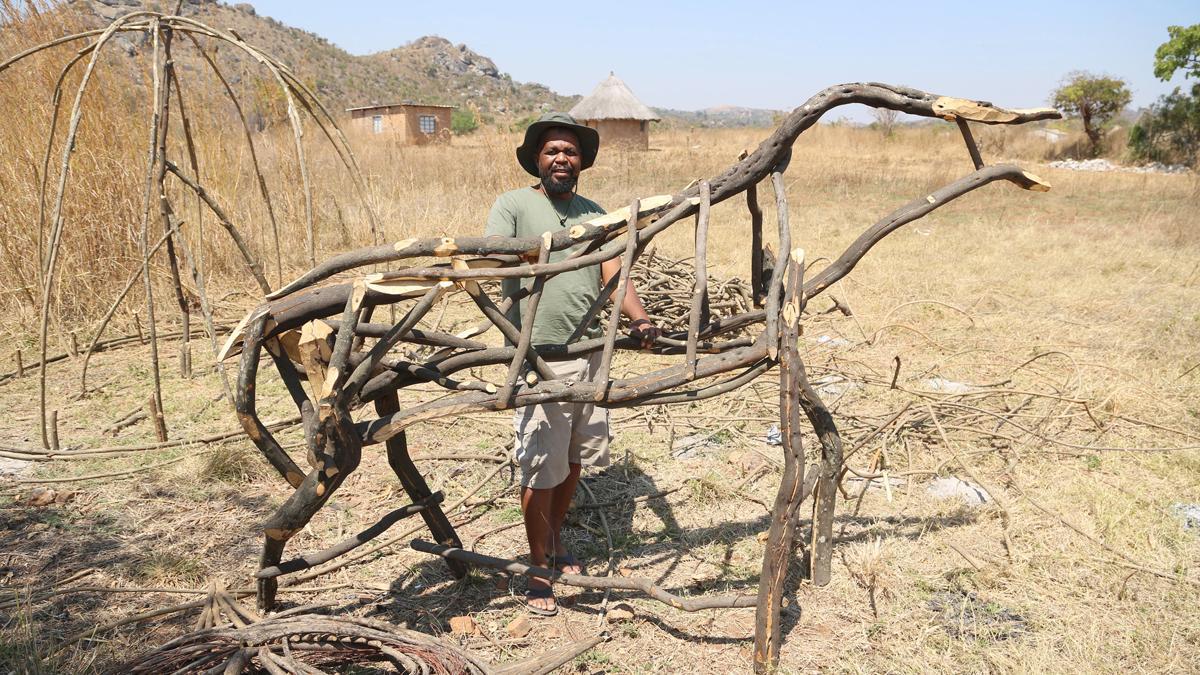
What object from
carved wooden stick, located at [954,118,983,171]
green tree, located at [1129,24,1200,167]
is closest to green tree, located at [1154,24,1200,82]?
green tree, located at [1129,24,1200,167]

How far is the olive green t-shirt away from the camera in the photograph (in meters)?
2.47

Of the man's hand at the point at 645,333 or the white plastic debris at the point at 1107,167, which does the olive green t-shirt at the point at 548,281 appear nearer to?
the man's hand at the point at 645,333

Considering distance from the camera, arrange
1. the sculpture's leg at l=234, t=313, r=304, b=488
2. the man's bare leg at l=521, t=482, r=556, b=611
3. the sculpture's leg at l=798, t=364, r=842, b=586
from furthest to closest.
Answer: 1. the man's bare leg at l=521, t=482, r=556, b=611
2. the sculpture's leg at l=798, t=364, r=842, b=586
3. the sculpture's leg at l=234, t=313, r=304, b=488

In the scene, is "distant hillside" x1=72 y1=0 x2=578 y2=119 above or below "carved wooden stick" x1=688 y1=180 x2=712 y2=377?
above

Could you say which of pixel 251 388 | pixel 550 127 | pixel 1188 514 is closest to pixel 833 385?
pixel 1188 514

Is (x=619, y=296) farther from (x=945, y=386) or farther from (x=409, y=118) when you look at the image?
(x=409, y=118)

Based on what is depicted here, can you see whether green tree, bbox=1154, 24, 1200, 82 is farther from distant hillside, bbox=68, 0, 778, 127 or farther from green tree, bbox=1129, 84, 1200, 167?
distant hillside, bbox=68, 0, 778, 127

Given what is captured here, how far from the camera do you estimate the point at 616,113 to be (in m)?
20.5

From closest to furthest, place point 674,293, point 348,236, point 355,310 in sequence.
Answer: point 355,310
point 674,293
point 348,236

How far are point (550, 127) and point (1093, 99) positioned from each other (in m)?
23.5

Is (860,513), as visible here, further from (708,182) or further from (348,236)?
(348,236)

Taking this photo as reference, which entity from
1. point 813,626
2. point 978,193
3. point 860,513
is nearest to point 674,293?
point 860,513

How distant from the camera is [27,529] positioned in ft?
9.72

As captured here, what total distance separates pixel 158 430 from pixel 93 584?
1.28m
